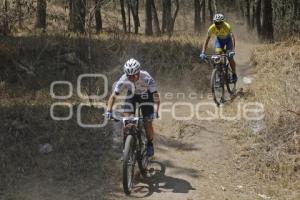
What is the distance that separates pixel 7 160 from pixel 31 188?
39.2 inches

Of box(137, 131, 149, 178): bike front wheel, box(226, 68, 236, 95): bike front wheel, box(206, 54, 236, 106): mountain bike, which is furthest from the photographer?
box(226, 68, 236, 95): bike front wheel

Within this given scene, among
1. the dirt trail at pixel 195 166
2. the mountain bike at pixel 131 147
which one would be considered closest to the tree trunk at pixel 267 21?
the dirt trail at pixel 195 166

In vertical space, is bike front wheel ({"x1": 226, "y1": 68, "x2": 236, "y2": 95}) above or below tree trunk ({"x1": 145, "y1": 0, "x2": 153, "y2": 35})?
below

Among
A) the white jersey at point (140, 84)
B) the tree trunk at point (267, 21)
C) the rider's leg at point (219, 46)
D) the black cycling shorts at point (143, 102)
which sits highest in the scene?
the tree trunk at point (267, 21)

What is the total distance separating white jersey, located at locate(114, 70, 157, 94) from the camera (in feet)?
27.0

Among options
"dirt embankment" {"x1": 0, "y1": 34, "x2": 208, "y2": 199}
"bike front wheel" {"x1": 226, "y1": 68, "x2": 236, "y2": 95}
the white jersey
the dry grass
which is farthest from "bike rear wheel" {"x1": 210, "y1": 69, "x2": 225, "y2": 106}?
the white jersey

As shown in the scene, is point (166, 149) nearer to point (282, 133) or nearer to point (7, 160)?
point (282, 133)

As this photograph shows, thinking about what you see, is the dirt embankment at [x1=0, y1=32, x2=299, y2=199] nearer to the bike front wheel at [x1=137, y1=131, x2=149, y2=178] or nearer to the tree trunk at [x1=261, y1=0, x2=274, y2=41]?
the bike front wheel at [x1=137, y1=131, x2=149, y2=178]

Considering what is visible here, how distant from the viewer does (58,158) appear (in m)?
9.26

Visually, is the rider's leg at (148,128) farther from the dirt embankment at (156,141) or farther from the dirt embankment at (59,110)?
the dirt embankment at (59,110)

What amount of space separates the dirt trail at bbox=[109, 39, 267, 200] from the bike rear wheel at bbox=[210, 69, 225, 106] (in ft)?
3.28

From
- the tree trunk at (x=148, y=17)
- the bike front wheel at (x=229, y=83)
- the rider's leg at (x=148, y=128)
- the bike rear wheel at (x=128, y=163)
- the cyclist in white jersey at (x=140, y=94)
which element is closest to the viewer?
the bike rear wheel at (x=128, y=163)

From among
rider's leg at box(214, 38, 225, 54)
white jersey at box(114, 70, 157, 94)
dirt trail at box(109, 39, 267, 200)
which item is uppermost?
rider's leg at box(214, 38, 225, 54)

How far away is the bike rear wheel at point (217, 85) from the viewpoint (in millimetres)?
→ 12180
